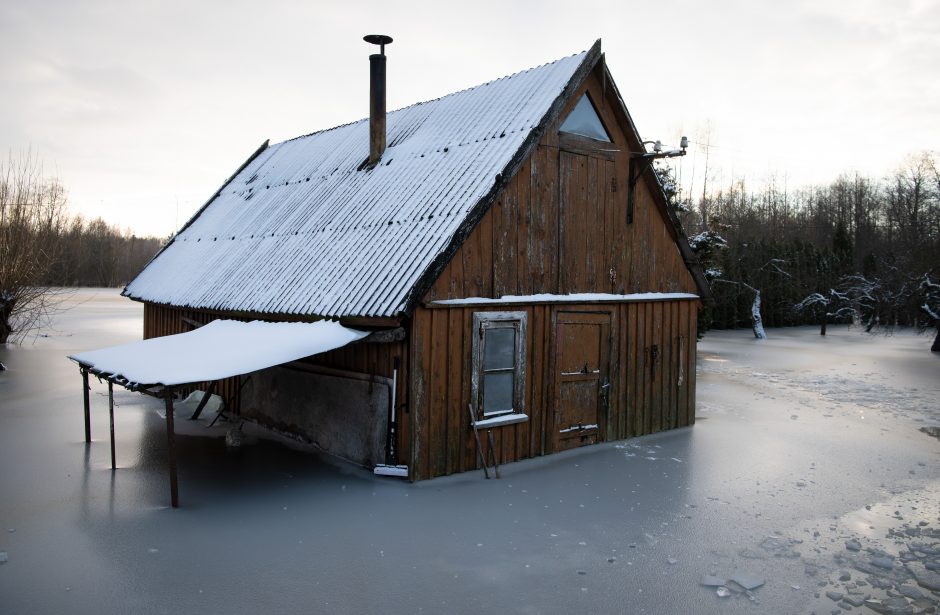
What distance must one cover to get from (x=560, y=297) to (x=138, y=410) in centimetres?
914

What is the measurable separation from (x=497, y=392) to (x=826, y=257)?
4673 cm

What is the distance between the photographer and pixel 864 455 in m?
11.0

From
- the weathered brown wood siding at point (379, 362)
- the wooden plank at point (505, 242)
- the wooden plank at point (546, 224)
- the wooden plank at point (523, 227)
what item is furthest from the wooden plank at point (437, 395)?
the wooden plank at point (546, 224)

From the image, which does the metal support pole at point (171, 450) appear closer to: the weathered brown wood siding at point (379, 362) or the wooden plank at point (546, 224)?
the weathered brown wood siding at point (379, 362)

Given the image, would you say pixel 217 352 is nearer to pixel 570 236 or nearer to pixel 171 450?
pixel 171 450

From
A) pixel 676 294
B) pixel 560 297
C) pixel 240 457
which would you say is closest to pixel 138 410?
pixel 240 457

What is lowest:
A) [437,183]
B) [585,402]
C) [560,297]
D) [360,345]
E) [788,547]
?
[788,547]

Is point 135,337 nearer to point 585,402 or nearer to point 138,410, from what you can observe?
point 138,410

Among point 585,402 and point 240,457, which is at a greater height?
point 585,402

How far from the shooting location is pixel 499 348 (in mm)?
9836

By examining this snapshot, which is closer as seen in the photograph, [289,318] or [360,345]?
[360,345]

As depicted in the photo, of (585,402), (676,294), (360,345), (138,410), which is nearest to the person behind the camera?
(360,345)

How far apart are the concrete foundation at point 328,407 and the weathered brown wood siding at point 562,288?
776 millimetres

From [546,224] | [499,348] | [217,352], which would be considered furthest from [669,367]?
[217,352]
